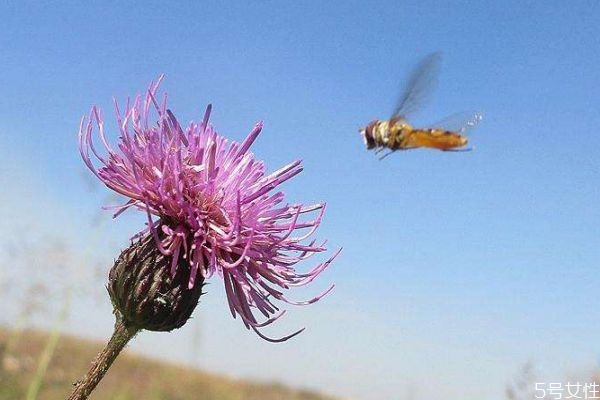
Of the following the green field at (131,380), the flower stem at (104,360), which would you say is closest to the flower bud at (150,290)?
the flower stem at (104,360)

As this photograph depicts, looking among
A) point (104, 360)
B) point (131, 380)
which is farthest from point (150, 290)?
point (131, 380)

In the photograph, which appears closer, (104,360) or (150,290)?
(104,360)

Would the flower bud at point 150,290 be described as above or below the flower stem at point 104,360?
above

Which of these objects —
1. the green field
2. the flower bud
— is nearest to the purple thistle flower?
the flower bud

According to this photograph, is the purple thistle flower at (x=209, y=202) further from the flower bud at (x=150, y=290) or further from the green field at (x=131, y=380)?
the green field at (x=131, y=380)

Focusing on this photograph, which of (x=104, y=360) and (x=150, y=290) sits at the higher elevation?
(x=150, y=290)

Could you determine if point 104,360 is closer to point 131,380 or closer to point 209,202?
point 209,202
